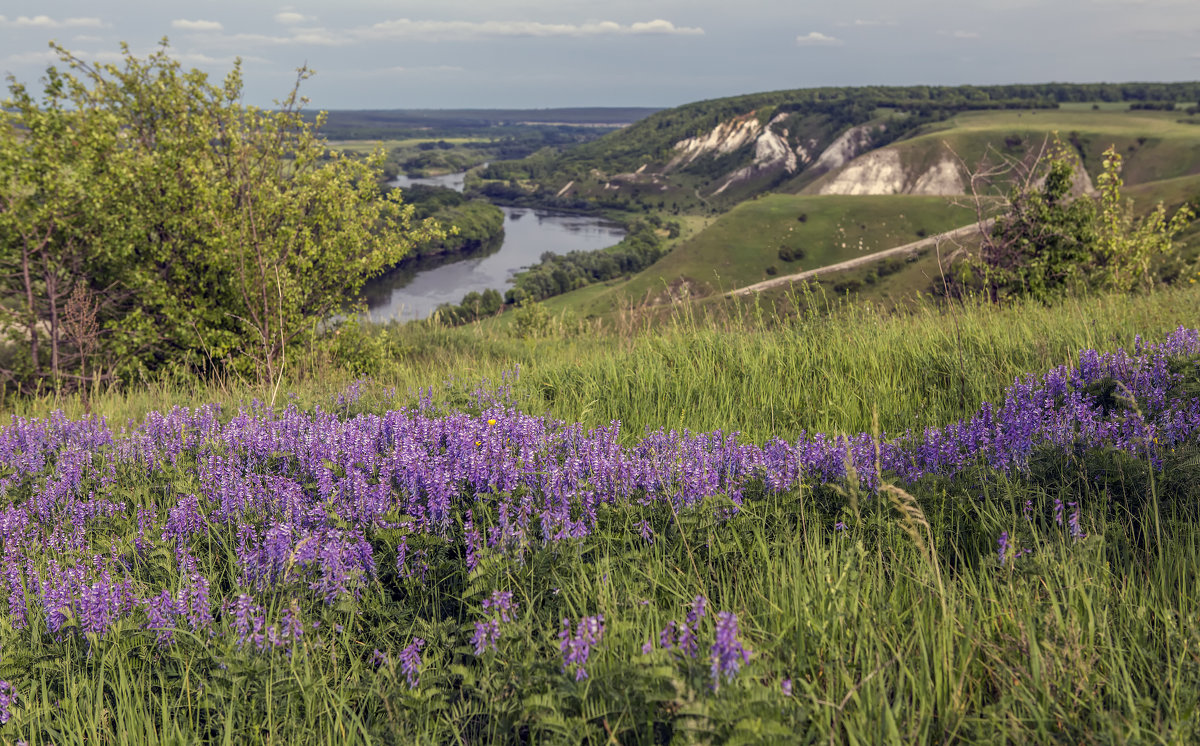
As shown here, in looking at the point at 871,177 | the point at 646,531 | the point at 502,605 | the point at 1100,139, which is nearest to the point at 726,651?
the point at 502,605

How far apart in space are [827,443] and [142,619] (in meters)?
3.43

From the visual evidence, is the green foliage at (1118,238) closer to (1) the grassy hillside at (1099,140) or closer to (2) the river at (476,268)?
(2) the river at (476,268)

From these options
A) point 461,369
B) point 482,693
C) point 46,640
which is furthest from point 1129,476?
point 461,369

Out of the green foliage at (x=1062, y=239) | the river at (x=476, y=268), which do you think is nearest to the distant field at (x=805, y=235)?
the river at (x=476, y=268)

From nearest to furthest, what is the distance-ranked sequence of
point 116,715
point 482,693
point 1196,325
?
1. point 482,693
2. point 116,715
3. point 1196,325

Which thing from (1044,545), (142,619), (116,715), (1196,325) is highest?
(1196,325)

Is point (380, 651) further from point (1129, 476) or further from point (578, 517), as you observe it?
point (1129, 476)

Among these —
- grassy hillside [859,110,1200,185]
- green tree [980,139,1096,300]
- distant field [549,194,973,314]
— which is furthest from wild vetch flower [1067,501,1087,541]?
grassy hillside [859,110,1200,185]

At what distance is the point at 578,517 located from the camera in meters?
3.45

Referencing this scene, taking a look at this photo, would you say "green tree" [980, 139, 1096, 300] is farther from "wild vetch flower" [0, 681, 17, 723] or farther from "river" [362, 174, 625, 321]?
"river" [362, 174, 625, 321]

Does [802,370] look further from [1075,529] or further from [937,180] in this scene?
[937,180]

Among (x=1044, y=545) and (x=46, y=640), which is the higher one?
(x=1044, y=545)

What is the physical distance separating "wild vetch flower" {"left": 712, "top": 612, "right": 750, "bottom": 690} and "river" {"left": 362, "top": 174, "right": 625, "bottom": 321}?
71.8 metres

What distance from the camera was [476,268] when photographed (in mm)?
132500
